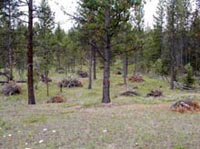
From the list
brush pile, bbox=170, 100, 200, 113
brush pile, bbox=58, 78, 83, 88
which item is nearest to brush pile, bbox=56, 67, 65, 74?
brush pile, bbox=58, 78, 83, 88

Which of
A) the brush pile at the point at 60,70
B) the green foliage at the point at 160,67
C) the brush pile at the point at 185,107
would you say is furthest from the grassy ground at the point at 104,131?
the brush pile at the point at 60,70

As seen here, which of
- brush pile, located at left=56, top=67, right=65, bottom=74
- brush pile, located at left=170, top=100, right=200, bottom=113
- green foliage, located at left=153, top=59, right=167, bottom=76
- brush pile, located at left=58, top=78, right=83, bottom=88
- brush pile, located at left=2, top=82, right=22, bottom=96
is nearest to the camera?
brush pile, located at left=170, top=100, right=200, bottom=113

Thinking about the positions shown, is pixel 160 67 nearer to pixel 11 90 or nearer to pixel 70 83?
pixel 70 83

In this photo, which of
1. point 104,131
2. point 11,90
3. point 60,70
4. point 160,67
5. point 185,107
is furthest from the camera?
point 60,70

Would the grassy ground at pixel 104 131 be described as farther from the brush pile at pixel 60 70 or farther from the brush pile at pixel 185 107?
the brush pile at pixel 60 70

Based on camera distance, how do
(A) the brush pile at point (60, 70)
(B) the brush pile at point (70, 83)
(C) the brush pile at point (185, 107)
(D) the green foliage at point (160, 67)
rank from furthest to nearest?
1. (A) the brush pile at point (60, 70)
2. (D) the green foliage at point (160, 67)
3. (B) the brush pile at point (70, 83)
4. (C) the brush pile at point (185, 107)

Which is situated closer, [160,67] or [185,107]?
[185,107]

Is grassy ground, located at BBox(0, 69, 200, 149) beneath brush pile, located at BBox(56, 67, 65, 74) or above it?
beneath

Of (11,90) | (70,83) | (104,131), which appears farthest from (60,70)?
(104,131)

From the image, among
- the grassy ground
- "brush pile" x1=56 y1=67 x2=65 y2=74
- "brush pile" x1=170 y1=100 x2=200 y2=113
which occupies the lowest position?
the grassy ground

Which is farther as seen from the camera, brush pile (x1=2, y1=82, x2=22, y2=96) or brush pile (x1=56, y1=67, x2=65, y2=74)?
brush pile (x1=56, y1=67, x2=65, y2=74)

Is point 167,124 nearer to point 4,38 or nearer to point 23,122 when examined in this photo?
point 23,122

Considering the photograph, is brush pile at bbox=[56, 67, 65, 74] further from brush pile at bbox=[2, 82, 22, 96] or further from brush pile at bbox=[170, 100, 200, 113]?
brush pile at bbox=[170, 100, 200, 113]

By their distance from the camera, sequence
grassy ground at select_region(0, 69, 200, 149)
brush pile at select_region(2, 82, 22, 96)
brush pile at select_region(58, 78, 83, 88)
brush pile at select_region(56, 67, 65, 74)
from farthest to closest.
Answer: brush pile at select_region(56, 67, 65, 74) → brush pile at select_region(58, 78, 83, 88) → brush pile at select_region(2, 82, 22, 96) → grassy ground at select_region(0, 69, 200, 149)
